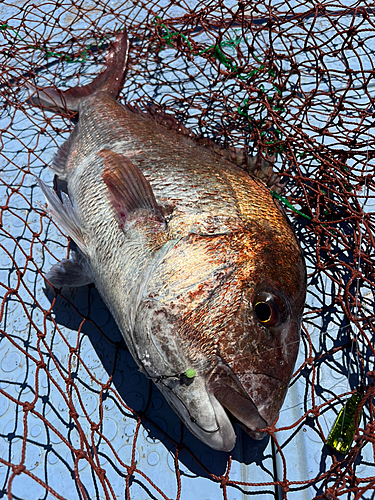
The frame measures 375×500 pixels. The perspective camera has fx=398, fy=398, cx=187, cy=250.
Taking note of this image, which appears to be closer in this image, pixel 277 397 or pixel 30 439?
pixel 277 397

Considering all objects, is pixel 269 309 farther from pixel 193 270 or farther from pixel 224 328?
pixel 193 270

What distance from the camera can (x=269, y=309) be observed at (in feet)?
4.80

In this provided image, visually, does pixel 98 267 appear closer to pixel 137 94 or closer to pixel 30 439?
pixel 30 439

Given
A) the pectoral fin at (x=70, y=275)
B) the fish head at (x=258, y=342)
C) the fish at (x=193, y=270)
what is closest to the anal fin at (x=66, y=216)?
the fish at (x=193, y=270)

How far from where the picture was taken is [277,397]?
1.40 m

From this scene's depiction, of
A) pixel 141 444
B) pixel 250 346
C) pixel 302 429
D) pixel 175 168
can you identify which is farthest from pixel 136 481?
pixel 175 168

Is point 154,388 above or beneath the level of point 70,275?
beneath

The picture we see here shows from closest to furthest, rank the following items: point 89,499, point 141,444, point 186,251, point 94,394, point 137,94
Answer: point 186,251, point 89,499, point 141,444, point 94,394, point 137,94

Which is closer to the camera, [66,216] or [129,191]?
[129,191]

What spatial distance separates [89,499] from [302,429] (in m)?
0.98

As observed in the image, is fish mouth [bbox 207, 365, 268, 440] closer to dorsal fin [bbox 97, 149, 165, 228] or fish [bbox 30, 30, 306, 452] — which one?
fish [bbox 30, 30, 306, 452]

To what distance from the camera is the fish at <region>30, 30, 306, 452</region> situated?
140 centimetres

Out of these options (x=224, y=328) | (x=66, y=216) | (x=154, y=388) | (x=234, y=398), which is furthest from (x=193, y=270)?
(x=66, y=216)

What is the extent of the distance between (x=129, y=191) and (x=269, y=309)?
2.75 ft
